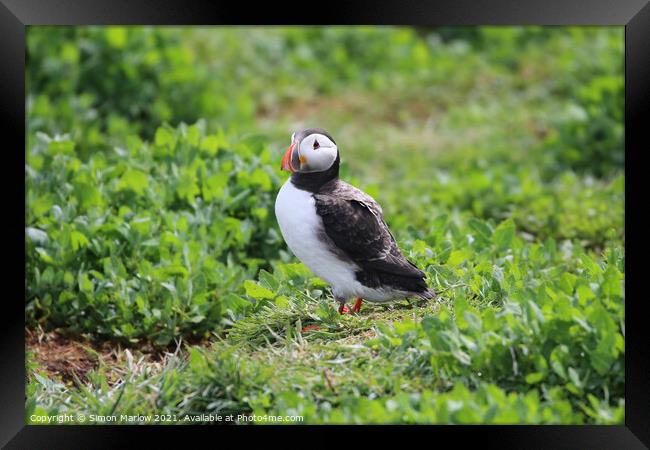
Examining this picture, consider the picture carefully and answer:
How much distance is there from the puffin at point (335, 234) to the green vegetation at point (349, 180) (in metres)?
0.22

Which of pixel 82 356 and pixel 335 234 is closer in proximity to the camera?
pixel 335 234

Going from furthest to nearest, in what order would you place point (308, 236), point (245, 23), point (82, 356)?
1. point (82, 356)
2. point (308, 236)
3. point (245, 23)

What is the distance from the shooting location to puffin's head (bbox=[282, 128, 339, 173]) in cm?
436

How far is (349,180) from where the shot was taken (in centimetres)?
675

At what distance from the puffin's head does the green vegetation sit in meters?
0.79

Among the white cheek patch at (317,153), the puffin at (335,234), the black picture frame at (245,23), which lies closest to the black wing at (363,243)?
the puffin at (335,234)

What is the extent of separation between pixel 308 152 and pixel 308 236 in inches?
15.8

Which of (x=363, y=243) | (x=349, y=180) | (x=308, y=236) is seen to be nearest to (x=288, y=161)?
(x=308, y=236)

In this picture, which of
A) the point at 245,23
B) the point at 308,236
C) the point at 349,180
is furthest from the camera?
the point at 349,180

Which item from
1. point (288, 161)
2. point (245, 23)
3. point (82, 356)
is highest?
point (245, 23)

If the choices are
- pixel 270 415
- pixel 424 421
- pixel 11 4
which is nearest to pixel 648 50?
pixel 424 421

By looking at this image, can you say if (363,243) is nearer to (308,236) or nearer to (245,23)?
(308,236)

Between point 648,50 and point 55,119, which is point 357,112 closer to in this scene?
point 55,119

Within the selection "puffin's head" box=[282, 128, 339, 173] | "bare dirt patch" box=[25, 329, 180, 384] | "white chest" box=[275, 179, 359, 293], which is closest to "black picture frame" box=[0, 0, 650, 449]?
"puffin's head" box=[282, 128, 339, 173]
